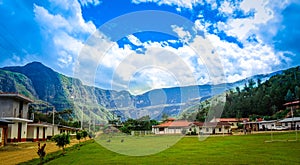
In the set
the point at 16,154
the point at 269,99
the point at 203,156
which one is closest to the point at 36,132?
the point at 16,154

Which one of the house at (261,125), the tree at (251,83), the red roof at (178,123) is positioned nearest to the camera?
the red roof at (178,123)

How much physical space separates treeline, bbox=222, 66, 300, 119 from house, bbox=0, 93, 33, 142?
5543cm

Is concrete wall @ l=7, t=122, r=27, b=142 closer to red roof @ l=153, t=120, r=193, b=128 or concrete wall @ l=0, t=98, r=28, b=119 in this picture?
concrete wall @ l=0, t=98, r=28, b=119

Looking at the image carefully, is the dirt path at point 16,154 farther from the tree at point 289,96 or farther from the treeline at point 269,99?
the tree at point 289,96

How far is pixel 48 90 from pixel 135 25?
129m

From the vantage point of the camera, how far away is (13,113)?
1209 inches

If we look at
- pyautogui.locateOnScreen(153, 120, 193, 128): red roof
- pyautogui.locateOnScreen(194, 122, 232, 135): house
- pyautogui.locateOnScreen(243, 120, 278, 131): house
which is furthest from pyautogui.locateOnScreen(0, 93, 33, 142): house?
pyautogui.locateOnScreen(243, 120, 278, 131): house

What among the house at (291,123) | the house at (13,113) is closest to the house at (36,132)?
the house at (13,113)

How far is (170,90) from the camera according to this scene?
15.2 metres

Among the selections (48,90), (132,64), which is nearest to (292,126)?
(132,64)

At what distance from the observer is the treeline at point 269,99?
78438 mm

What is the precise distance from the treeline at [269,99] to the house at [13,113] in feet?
182

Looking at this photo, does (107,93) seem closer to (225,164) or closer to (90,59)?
(90,59)

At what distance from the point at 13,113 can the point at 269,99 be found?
6748 cm
